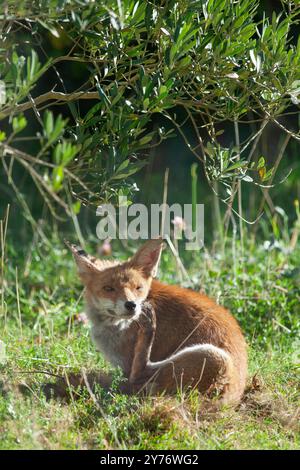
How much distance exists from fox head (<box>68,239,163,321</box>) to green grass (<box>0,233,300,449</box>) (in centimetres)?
39

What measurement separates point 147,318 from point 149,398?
72cm

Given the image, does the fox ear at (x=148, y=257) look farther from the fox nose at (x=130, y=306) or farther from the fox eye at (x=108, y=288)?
the fox nose at (x=130, y=306)

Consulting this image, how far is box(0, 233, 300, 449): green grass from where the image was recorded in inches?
165

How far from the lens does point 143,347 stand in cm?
497

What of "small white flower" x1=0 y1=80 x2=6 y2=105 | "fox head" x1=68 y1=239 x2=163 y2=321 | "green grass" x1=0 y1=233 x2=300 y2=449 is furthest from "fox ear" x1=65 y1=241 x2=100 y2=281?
"small white flower" x1=0 y1=80 x2=6 y2=105

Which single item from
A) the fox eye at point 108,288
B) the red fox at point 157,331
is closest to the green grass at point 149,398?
the red fox at point 157,331

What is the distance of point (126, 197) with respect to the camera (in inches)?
180

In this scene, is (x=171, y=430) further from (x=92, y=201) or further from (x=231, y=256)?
Answer: (x=231, y=256)

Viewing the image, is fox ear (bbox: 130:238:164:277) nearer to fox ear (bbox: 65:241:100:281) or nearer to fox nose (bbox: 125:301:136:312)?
fox ear (bbox: 65:241:100:281)

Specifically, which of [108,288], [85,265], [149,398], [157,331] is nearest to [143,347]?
[157,331]

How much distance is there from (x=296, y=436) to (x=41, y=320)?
2756mm

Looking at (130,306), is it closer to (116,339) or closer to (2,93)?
(116,339)

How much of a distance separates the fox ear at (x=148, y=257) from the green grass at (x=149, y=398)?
610 mm

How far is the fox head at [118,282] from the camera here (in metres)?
4.90
